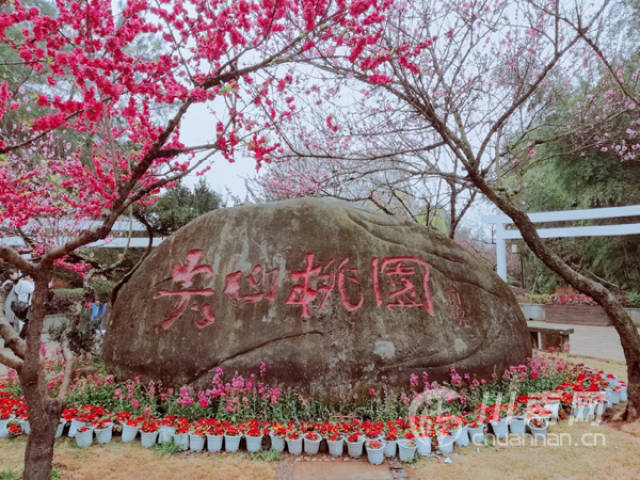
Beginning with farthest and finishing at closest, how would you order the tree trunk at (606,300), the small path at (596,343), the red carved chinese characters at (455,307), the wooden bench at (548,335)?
the small path at (596,343) → the wooden bench at (548,335) → the red carved chinese characters at (455,307) → the tree trunk at (606,300)

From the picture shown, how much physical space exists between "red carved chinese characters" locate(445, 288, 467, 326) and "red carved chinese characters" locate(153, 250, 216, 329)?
8.78 feet

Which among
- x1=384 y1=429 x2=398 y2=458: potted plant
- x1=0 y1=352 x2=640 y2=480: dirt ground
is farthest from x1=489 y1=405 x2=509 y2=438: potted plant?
x1=384 y1=429 x2=398 y2=458: potted plant

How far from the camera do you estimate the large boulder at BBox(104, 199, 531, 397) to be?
4.47m

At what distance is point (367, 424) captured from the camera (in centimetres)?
396

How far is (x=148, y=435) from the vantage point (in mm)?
3865

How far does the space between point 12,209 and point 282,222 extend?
390 cm

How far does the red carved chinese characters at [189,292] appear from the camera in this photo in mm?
4727

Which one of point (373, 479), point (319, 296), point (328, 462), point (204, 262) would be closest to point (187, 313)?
point (204, 262)

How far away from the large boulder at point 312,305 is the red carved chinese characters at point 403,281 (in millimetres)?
13

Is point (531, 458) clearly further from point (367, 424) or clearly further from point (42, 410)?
point (42, 410)

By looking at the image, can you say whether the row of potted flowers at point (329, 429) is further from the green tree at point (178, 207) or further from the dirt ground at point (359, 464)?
the green tree at point (178, 207)

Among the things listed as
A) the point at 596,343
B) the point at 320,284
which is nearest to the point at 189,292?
the point at 320,284

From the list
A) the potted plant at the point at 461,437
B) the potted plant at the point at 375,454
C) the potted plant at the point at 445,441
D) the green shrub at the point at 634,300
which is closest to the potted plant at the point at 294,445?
the potted plant at the point at 375,454

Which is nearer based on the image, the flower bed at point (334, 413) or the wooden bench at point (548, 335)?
the flower bed at point (334, 413)
